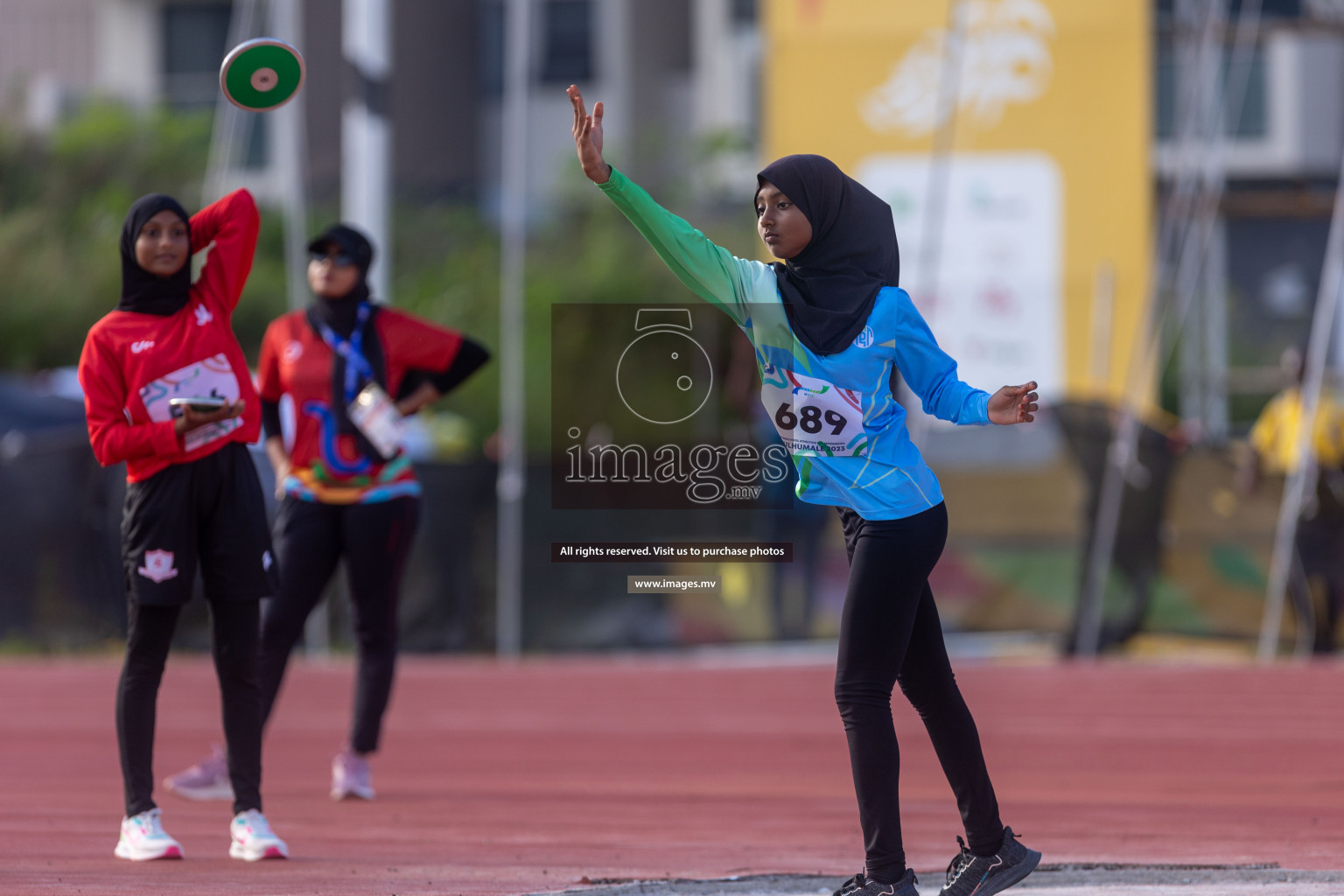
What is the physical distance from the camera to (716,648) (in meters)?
11.0

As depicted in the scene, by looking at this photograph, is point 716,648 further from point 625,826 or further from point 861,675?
point 861,675

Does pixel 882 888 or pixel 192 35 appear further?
pixel 192 35

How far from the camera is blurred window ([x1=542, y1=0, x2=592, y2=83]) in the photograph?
84.3 feet

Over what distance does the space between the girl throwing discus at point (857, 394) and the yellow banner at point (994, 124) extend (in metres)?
10.8

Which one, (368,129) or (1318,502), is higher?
(368,129)

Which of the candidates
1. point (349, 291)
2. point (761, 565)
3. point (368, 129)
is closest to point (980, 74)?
point (761, 565)

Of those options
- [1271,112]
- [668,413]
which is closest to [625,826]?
[668,413]

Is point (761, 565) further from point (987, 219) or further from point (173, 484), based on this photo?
point (173, 484)

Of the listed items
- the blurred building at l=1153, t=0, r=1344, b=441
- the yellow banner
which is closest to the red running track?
the yellow banner

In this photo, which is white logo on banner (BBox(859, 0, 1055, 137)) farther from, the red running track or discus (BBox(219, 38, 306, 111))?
discus (BBox(219, 38, 306, 111))

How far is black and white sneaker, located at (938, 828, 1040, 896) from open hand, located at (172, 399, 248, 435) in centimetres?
217

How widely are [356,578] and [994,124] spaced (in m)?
11.1

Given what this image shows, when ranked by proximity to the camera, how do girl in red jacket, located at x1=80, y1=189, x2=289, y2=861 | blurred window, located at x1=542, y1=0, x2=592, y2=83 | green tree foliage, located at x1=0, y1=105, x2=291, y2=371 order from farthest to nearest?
blurred window, located at x1=542, y1=0, x2=592, y2=83
green tree foliage, located at x1=0, y1=105, x2=291, y2=371
girl in red jacket, located at x1=80, y1=189, x2=289, y2=861

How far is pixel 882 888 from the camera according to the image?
3.60 m
